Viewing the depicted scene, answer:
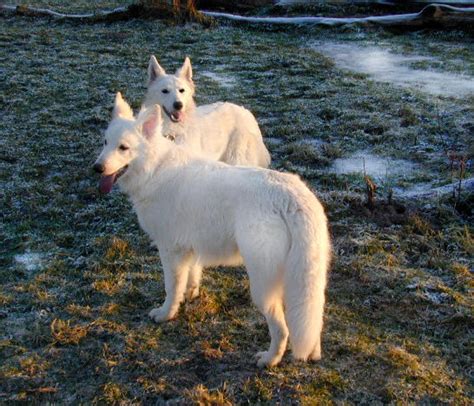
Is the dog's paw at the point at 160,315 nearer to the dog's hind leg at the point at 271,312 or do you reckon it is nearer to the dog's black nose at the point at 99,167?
the dog's hind leg at the point at 271,312

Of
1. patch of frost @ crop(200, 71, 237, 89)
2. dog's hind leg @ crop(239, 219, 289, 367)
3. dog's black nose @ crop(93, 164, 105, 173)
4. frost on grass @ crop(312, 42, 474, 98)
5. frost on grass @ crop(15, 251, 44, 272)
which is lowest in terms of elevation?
frost on grass @ crop(15, 251, 44, 272)

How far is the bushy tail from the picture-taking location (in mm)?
2916

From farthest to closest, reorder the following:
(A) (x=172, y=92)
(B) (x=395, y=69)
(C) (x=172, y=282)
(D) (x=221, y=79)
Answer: (B) (x=395, y=69)
(D) (x=221, y=79)
(A) (x=172, y=92)
(C) (x=172, y=282)

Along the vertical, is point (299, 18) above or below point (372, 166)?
above

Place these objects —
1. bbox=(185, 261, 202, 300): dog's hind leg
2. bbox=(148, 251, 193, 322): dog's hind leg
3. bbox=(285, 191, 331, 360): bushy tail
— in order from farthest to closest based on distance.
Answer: bbox=(185, 261, 202, 300): dog's hind leg, bbox=(148, 251, 193, 322): dog's hind leg, bbox=(285, 191, 331, 360): bushy tail

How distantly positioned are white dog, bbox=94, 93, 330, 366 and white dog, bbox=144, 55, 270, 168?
61.7 inches

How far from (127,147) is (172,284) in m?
1.02

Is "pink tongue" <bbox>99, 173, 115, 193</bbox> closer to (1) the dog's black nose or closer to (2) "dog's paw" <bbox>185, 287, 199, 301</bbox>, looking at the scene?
(1) the dog's black nose

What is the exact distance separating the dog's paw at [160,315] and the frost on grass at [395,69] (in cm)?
703

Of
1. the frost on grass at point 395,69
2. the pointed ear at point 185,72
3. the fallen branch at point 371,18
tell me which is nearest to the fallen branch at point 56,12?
the fallen branch at point 371,18

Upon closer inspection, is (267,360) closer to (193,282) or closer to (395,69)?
(193,282)

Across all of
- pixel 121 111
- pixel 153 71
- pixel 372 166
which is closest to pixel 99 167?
pixel 121 111

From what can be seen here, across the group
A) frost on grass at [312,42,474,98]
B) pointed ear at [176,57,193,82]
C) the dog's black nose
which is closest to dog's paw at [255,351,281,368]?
the dog's black nose

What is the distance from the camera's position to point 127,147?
354 cm
